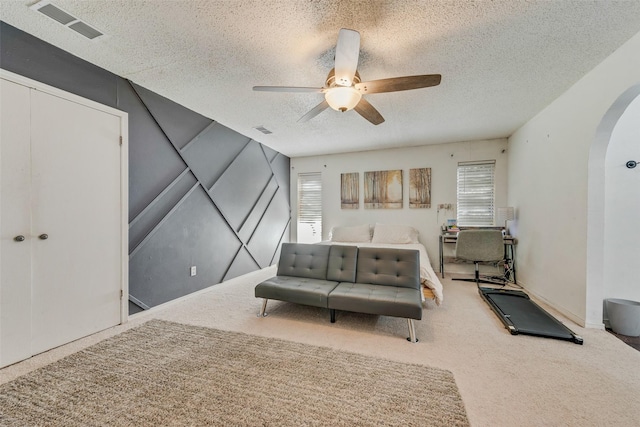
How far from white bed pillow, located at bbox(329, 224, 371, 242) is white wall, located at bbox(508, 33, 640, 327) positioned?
101 inches

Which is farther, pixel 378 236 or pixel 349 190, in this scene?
pixel 349 190

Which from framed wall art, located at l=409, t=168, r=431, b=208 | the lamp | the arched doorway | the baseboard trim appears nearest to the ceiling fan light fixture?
the arched doorway

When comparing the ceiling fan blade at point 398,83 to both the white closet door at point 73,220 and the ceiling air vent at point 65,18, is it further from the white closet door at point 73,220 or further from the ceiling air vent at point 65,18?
the white closet door at point 73,220

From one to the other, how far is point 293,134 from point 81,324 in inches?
148

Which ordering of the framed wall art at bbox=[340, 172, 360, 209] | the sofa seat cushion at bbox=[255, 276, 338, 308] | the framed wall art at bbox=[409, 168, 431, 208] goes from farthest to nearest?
the framed wall art at bbox=[340, 172, 360, 209], the framed wall art at bbox=[409, 168, 431, 208], the sofa seat cushion at bbox=[255, 276, 338, 308]

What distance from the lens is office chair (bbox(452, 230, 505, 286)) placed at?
401 centimetres

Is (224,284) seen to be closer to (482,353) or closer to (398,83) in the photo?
(482,353)

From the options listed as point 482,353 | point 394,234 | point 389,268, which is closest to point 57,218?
point 389,268

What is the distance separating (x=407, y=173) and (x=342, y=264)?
3070 millimetres

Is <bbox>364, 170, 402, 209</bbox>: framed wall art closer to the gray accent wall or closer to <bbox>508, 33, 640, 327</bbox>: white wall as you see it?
<bbox>508, 33, 640, 327</bbox>: white wall

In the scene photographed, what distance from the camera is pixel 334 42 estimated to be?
205 cm

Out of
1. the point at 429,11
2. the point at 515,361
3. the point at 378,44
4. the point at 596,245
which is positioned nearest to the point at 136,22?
the point at 378,44

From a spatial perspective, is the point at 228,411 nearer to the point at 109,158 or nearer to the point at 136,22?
the point at 109,158

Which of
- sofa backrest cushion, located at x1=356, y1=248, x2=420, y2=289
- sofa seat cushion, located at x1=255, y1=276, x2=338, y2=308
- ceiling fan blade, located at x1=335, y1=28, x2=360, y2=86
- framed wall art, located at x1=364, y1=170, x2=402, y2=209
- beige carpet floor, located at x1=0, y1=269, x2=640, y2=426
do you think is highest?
ceiling fan blade, located at x1=335, y1=28, x2=360, y2=86
